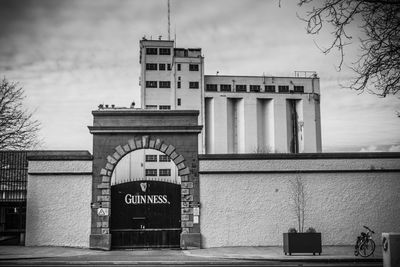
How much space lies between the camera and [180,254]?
20672 mm

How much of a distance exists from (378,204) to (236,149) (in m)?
56.6

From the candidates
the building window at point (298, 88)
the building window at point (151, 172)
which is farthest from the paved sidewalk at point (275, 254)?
the building window at point (298, 88)

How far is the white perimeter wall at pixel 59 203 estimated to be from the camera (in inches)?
907

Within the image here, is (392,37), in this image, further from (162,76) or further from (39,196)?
(162,76)

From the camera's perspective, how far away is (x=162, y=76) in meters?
80.2

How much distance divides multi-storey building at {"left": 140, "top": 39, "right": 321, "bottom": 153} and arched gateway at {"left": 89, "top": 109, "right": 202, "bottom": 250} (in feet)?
173

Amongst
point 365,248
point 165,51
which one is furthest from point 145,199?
point 165,51

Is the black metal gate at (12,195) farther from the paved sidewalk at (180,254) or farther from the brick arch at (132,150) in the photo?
the brick arch at (132,150)

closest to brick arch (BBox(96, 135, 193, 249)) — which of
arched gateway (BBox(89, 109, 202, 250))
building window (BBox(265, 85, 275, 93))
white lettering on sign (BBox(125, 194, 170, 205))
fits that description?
arched gateway (BBox(89, 109, 202, 250))

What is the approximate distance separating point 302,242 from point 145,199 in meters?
8.04

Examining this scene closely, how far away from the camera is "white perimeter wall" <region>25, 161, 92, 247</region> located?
2303 centimetres

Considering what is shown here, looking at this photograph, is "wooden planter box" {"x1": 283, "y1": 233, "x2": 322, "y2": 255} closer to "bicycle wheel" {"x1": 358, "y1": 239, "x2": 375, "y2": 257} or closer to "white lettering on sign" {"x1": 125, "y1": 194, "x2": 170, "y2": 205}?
"bicycle wheel" {"x1": 358, "y1": 239, "x2": 375, "y2": 257}

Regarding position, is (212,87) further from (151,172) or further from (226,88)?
(151,172)

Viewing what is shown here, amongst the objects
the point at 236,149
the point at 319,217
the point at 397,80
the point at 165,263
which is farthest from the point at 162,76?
the point at 397,80
